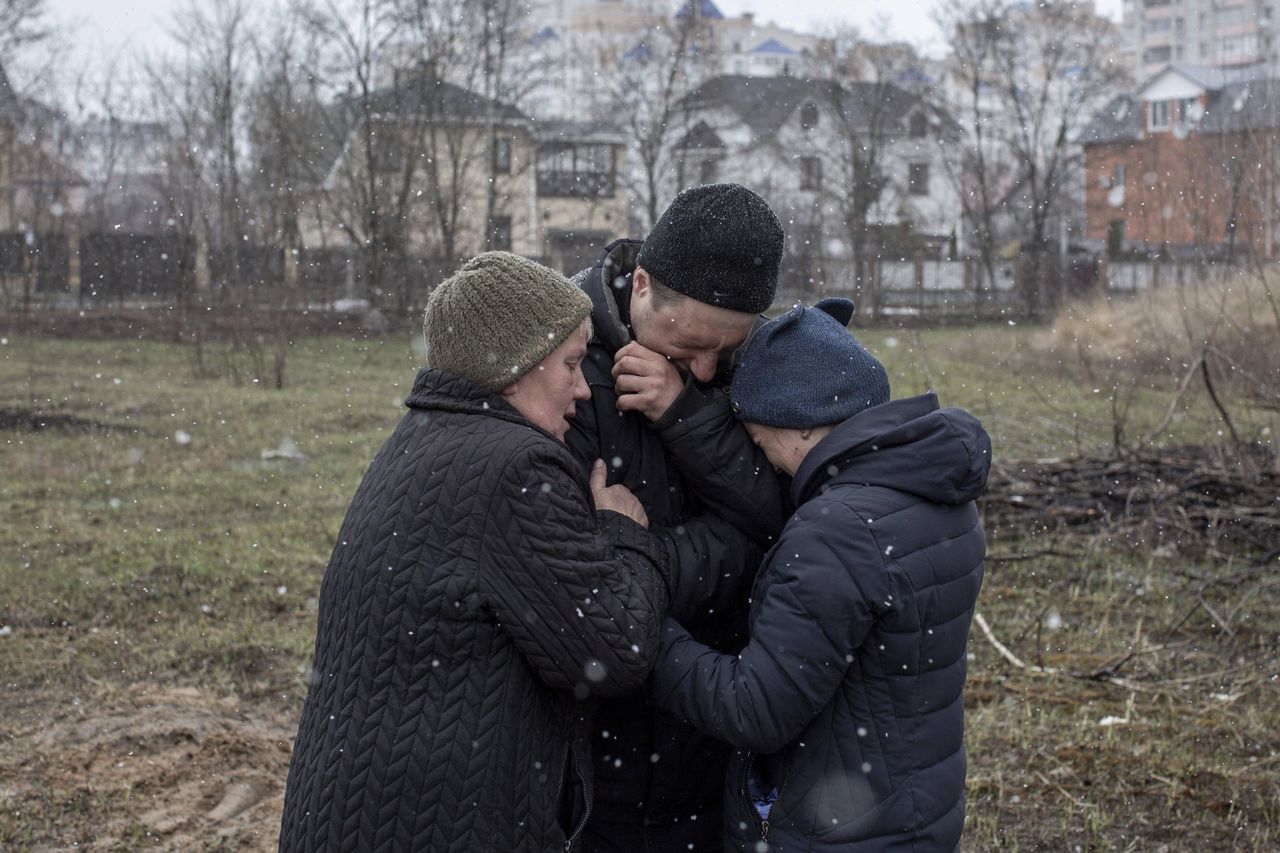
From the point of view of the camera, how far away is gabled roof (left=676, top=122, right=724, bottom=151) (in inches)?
1389

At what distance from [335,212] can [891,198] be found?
18.3 m

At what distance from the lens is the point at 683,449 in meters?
2.49

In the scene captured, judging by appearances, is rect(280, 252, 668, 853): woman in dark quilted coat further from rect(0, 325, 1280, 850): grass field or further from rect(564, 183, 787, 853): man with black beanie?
rect(0, 325, 1280, 850): grass field

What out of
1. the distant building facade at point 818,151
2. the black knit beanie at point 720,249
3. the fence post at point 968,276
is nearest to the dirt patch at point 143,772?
the black knit beanie at point 720,249

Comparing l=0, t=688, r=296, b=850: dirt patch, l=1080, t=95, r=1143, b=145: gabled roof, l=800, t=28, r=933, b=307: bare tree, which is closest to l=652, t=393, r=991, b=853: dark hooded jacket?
l=0, t=688, r=296, b=850: dirt patch

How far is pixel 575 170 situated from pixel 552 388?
134ft

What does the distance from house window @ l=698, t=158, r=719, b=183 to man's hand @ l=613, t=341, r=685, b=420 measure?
3283cm

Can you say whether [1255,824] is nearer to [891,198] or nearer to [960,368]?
[960,368]

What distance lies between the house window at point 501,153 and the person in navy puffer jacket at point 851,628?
29741 mm

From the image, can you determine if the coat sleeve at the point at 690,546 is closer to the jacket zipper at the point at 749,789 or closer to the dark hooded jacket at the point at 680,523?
the dark hooded jacket at the point at 680,523

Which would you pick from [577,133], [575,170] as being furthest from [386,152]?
A: [575,170]

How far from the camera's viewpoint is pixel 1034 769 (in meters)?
5.04

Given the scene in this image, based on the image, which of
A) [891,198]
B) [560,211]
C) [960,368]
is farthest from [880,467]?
[560,211]

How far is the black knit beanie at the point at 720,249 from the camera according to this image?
2502 mm
